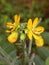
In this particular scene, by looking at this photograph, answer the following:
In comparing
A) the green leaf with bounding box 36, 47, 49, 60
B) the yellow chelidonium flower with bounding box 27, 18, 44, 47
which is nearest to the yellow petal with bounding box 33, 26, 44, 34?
the yellow chelidonium flower with bounding box 27, 18, 44, 47

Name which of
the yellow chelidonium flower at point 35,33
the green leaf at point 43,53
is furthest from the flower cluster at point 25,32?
the green leaf at point 43,53

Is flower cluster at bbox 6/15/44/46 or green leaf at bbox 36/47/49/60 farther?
green leaf at bbox 36/47/49/60

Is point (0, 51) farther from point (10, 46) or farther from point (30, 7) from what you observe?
point (30, 7)

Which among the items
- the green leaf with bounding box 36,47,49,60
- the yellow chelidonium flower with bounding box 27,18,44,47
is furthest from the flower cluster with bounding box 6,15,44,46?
the green leaf with bounding box 36,47,49,60

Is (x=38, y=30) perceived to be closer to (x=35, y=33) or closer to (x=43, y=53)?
(x=35, y=33)

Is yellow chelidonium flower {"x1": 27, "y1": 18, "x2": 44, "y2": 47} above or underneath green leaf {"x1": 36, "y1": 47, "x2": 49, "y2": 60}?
above

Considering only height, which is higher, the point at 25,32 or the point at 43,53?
the point at 25,32

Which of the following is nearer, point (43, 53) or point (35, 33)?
point (35, 33)

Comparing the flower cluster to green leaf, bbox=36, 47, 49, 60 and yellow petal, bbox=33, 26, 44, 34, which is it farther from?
green leaf, bbox=36, 47, 49, 60

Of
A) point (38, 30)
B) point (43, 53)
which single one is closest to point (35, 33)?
point (38, 30)

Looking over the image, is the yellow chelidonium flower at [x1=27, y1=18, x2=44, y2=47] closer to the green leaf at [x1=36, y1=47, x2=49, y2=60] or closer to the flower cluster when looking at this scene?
the flower cluster

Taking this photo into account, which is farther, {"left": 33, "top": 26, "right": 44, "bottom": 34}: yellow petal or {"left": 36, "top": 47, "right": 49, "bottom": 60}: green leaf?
{"left": 36, "top": 47, "right": 49, "bottom": 60}: green leaf

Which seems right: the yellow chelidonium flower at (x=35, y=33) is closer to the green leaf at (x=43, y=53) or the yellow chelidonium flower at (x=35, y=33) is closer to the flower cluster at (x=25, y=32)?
the flower cluster at (x=25, y=32)
